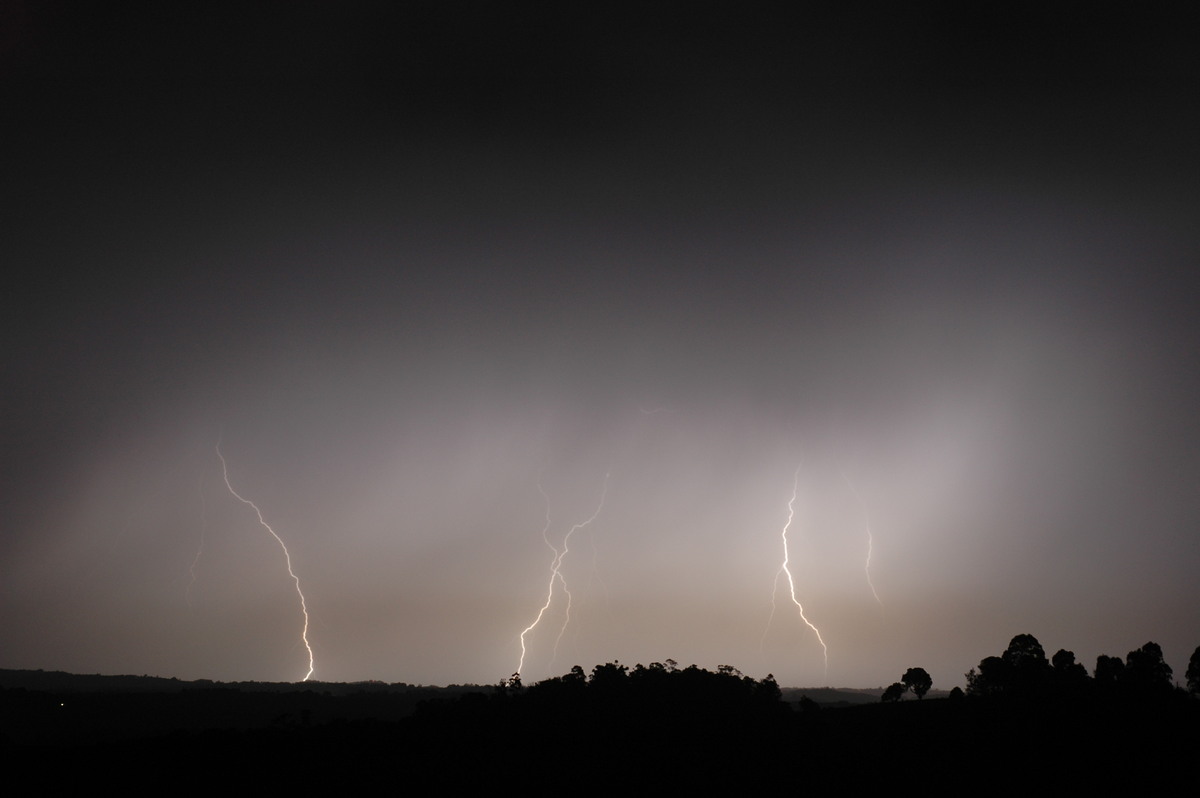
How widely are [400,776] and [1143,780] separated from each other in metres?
33.6

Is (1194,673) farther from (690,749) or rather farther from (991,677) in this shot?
(690,749)

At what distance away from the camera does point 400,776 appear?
115 feet

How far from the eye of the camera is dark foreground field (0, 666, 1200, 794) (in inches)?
1243

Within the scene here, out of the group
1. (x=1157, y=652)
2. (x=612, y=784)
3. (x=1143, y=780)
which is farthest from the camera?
(x=1157, y=652)

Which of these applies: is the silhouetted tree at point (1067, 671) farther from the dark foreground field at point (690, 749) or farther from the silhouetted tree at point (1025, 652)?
the dark foreground field at point (690, 749)

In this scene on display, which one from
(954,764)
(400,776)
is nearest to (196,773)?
(400,776)

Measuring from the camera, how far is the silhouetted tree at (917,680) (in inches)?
2611

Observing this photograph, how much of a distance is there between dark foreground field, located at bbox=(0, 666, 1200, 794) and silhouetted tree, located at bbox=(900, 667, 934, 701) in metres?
17.8

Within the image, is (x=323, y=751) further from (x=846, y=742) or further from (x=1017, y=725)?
(x=1017, y=725)

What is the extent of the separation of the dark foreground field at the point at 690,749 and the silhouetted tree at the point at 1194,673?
39.8 feet

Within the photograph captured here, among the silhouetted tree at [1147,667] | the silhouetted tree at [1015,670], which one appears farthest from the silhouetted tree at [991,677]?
the silhouetted tree at [1147,667]

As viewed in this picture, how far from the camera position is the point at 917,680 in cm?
6669

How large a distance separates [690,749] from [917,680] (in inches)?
1546

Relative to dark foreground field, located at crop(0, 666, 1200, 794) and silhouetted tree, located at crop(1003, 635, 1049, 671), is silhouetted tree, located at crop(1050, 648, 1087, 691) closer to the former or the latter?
silhouetted tree, located at crop(1003, 635, 1049, 671)
